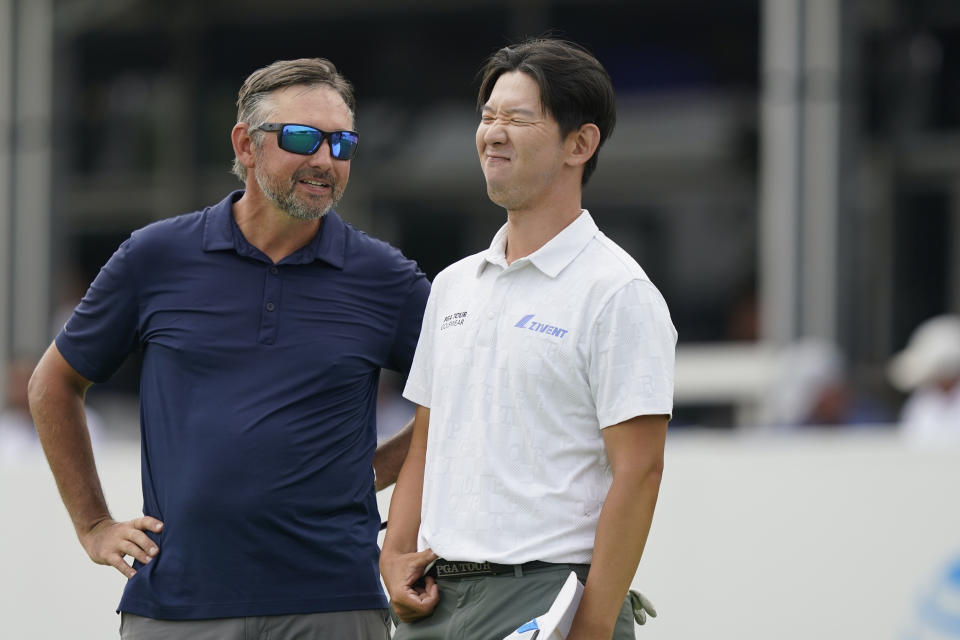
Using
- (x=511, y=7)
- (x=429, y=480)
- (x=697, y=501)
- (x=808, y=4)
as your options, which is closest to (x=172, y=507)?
(x=429, y=480)

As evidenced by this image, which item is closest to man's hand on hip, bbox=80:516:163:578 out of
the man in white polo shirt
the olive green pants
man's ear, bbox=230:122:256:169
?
the man in white polo shirt

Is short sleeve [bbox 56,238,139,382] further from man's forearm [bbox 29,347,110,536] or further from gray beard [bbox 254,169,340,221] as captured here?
gray beard [bbox 254,169,340,221]

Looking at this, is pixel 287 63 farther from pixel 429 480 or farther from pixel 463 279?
pixel 429 480

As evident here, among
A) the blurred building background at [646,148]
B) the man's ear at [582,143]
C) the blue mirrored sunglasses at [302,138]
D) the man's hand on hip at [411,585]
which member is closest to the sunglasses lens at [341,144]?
the blue mirrored sunglasses at [302,138]

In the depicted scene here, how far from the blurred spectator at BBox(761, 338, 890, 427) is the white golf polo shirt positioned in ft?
17.1

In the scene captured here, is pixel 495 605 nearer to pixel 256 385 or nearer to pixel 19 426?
pixel 256 385

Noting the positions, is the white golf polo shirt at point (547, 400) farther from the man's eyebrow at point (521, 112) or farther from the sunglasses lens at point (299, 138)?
the sunglasses lens at point (299, 138)

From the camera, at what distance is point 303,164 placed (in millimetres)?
3256

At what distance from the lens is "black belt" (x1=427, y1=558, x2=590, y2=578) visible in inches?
110

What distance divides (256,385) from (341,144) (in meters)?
0.55

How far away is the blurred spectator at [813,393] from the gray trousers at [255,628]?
5074mm

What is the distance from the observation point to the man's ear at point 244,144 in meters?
3.36

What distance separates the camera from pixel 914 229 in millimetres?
11758

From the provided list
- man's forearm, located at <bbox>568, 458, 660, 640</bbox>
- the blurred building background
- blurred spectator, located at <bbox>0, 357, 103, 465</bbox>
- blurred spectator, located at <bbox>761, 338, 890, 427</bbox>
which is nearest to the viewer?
man's forearm, located at <bbox>568, 458, 660, 640</bbox>
